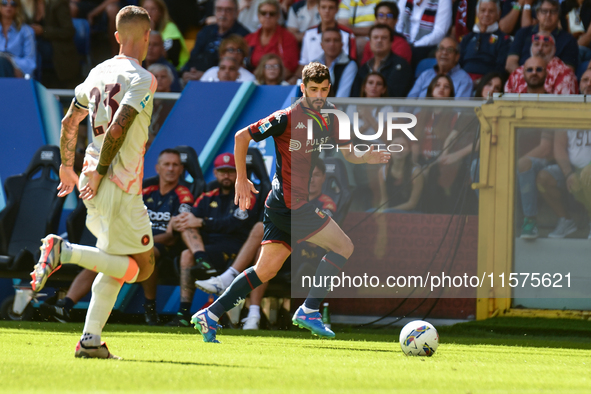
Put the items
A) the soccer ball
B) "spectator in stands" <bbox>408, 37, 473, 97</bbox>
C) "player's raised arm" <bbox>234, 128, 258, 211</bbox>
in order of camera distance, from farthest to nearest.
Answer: "spectator in stands" <bbox>408, 37, 473, 97</bbox>, "player's raised arm" <bbox>234, 128, 258, 211</bbox>, the soccer ball

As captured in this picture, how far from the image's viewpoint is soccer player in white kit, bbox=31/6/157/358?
4641 millimetres

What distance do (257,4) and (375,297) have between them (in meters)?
6.47

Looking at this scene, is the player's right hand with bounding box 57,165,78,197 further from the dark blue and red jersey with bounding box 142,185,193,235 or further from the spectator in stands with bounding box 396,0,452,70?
the spectator in stands with bounding box 396,0,452,70

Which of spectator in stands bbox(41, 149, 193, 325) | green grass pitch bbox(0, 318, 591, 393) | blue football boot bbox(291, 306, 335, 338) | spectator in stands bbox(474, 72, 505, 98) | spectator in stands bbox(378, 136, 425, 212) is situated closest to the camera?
green grass pitch bbox(0, 318, 591, 393)

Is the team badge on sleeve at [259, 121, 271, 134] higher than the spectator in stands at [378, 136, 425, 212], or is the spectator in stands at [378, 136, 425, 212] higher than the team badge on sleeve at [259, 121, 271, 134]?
the team badge on sleeve at [259, 121, 271, 134]

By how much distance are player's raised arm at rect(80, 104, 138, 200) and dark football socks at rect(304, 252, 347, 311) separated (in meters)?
2.28

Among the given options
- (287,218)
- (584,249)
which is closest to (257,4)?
(584,249)

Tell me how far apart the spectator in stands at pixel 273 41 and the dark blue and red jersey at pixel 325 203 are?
11.8 ft

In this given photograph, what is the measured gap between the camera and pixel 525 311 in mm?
8711

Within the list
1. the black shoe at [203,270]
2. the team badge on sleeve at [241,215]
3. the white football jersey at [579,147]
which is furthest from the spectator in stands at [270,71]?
the white football jersey at [579,147]

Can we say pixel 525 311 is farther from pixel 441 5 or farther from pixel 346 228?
pixel 441 5

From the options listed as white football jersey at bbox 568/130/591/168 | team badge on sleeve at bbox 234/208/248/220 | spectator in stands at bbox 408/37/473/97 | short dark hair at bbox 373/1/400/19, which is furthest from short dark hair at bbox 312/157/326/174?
short dark hair at bbox 373/1/400/19

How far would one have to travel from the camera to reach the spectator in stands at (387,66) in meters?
11.0

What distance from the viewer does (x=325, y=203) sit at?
8883 mm
